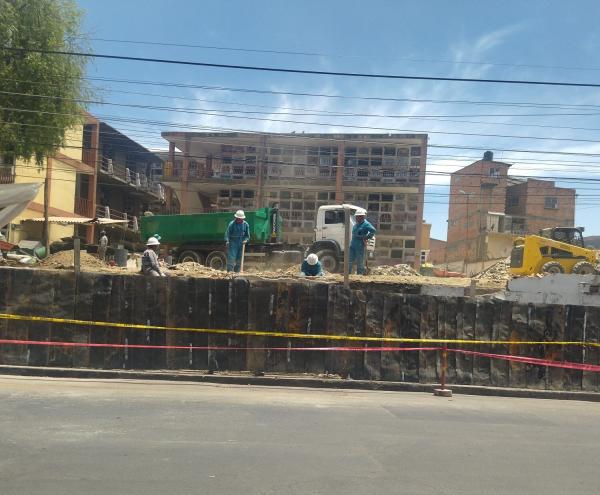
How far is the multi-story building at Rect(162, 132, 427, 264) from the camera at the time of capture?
136 feet

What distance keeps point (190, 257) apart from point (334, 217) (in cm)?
687

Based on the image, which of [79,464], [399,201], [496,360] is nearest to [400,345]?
[496,360]

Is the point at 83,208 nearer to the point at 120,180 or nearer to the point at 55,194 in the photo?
the point at 55,194

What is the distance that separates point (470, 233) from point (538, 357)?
4395 cm

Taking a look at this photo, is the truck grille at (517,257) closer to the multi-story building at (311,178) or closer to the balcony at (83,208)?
the multi-story building at (311,178)

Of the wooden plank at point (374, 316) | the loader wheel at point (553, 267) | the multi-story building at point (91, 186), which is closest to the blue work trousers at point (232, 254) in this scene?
the wooden plank at point (374, 316)

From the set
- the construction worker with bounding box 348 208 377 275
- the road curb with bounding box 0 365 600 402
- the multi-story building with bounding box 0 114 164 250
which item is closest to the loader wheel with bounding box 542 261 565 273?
the construction worker with bounding box 348 208 377 275

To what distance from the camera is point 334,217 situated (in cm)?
2045

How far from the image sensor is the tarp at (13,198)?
43.4ft

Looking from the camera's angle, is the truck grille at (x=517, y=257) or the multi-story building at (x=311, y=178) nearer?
the truck grille at (x=517, y=257)

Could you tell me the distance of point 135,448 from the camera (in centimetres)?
537

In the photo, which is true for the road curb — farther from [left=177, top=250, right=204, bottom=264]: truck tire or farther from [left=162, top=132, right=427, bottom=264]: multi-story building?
[left=162, top=132, right=427, bottom=264]: multi-story building

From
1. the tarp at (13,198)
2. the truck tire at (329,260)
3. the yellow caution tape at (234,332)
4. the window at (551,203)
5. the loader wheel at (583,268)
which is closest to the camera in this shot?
the yellow caution tape at (234,332)

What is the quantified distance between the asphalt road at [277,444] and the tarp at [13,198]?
20.4 feet
